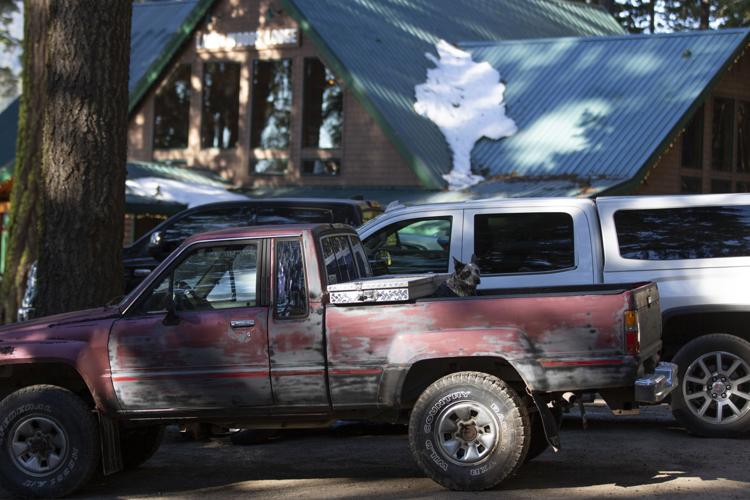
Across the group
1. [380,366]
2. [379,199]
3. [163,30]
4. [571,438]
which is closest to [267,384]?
[380,366]

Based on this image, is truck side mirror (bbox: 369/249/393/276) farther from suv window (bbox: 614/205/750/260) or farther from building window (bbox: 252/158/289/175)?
building window (bbox: 252/158/289/175)

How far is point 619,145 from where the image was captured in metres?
23.1

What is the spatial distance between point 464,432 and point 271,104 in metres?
18.6

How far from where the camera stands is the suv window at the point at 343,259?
29.1 ft

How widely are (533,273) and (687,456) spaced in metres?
2.28

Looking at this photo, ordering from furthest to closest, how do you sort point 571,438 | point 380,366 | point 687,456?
point 571,438, point 687,456, point 380,366

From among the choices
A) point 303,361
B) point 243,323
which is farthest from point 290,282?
point 303,361

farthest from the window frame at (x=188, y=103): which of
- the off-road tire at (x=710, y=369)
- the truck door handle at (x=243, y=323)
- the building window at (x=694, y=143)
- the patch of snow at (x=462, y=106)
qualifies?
the truck door handle at (x=243, y=323)

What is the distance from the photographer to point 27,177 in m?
14.4

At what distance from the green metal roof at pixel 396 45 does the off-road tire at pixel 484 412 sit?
1463 centimetres

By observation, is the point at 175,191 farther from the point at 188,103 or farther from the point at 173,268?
the point at 173,268

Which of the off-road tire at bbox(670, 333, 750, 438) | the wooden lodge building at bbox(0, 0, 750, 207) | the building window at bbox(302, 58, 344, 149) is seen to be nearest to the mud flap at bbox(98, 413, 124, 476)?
the off-road tire at bbox(670, 333, 750, 438)

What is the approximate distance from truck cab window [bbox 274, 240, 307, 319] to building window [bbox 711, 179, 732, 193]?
1847 centimetres

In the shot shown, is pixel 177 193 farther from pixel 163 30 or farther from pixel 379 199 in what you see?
pixel 163 30
